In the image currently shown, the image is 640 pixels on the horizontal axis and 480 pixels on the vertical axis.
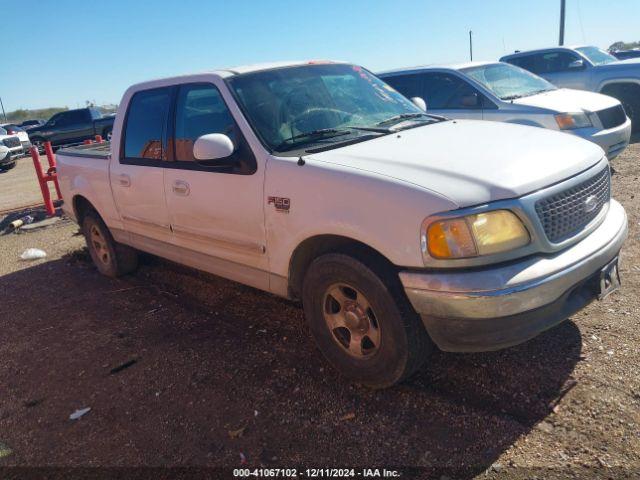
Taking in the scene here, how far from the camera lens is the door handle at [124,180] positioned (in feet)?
15.2

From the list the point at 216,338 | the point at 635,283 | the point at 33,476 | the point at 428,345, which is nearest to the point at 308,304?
the point at 428,345

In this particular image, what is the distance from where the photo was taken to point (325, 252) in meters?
3.12

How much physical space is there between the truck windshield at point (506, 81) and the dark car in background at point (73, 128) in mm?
20571

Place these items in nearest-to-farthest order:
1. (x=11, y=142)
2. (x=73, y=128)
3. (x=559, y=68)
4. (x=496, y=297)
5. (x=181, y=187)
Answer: (x=496, y=297), (x=181, y=187), (x=559, y=68), (x=11, y=142), (x=73, y=128)

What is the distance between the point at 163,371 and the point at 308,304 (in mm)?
1203

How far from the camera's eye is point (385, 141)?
3328 millimetres

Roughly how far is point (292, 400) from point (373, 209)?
1254 millimetres

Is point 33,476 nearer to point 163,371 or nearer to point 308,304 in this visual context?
point 163,371

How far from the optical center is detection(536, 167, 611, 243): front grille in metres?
2.63

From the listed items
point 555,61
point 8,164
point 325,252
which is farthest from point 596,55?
point 8,164

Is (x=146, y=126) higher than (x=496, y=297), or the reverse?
(x=146, y=126)

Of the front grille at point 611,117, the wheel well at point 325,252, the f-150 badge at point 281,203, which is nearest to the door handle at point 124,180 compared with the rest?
the f-150 badge at point 281,203

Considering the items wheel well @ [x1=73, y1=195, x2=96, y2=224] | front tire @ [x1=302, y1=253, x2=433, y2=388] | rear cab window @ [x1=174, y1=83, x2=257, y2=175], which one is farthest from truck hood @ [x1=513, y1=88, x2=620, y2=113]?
wheel well @ [x1=73, y1=195, x2=96, y2=224]

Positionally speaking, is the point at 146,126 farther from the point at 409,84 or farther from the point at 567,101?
the point at 567,101
